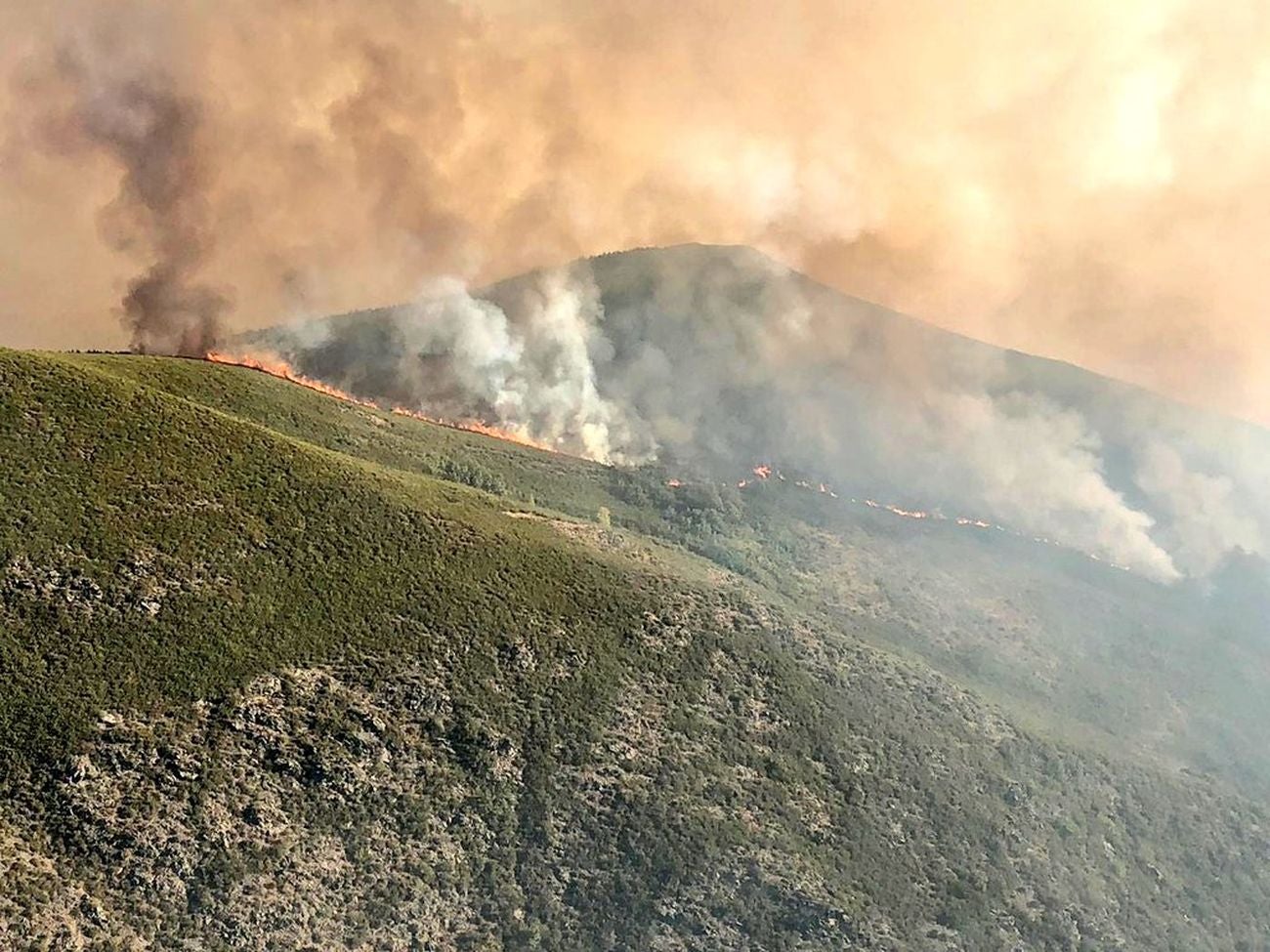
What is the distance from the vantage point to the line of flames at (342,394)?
11631 centimetres

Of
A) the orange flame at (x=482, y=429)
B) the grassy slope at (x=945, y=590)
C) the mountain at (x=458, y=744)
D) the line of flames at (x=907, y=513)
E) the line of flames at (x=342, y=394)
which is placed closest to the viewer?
the mountain at (x=458, y=744)

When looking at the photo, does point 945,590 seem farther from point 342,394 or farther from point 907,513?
point 342,394

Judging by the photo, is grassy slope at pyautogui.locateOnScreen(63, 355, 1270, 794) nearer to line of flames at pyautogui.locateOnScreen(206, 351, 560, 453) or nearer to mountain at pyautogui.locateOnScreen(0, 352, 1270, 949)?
mountain at pyautogui.locateOnScreen(0, 352, 1270, 949)

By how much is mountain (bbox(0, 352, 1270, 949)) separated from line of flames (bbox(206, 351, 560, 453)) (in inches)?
715

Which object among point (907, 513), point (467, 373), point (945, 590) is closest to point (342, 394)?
point (467, 373)

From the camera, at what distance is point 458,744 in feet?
200

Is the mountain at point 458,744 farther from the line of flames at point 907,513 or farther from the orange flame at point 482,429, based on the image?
the line of flames at point 907,513

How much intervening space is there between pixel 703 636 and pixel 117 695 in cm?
4294

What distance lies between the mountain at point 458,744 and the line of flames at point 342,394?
59.6ft

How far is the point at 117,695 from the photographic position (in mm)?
51906

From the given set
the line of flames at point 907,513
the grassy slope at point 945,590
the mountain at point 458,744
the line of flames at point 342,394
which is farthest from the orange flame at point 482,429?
the line of flames at point 907,513

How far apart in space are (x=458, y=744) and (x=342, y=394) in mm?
78675

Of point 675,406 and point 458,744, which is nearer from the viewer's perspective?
point 458,744

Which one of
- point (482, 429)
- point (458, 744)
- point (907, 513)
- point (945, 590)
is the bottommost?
point (458, 744)
